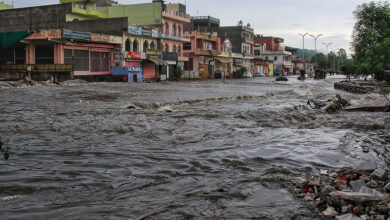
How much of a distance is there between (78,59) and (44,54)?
285cm

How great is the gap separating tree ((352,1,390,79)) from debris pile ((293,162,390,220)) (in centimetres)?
3532

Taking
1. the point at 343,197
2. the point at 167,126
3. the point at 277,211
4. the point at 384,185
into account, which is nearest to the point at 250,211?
the point at 277,211

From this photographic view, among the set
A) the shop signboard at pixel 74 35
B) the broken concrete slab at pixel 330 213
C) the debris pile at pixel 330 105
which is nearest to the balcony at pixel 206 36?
the shop signboard at pixel 74 35

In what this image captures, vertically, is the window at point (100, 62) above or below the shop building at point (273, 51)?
below

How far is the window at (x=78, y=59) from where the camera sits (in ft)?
108

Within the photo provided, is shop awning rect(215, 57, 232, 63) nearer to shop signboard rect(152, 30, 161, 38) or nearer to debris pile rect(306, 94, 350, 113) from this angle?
shop signboard rect(152, 30, 161, 38)

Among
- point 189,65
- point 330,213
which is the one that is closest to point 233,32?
point 189,65

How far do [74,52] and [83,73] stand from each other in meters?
2.00

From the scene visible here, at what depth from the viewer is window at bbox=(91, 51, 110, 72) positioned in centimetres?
3622

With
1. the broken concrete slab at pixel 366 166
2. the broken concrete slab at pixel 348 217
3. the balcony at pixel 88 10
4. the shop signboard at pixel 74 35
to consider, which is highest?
the balcony at pixel 88 10

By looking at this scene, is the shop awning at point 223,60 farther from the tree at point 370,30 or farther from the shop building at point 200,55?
the tree at point 370,30

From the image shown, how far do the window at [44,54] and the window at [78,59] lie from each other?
1167 millimetres

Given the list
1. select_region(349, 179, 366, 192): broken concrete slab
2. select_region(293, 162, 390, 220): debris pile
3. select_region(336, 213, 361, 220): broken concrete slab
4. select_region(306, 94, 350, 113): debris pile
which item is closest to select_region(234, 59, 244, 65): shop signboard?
select_region(306, 94, 350, 113): debris pile

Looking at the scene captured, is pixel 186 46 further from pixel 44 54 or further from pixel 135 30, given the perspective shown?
pixel 44 54
